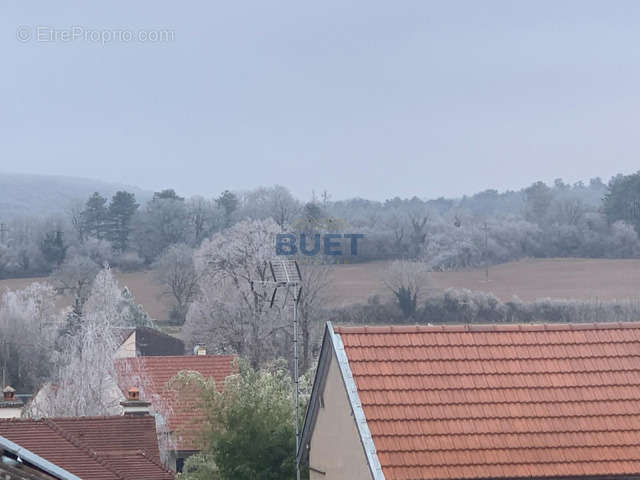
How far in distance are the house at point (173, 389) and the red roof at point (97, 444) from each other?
347cm

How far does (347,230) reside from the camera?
130875 mm

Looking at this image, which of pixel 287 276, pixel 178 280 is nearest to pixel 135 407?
pixel 287 276

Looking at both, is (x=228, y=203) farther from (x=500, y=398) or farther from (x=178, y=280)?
(x=500, y=398)

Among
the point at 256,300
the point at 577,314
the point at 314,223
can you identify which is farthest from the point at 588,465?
the point at 577,314

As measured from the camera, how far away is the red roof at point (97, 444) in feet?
71.5

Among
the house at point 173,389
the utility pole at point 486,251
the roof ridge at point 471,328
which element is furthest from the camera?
the utility pole at point 486,251

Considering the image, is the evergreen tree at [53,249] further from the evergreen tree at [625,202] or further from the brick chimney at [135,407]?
the brick chimney at [135,407]

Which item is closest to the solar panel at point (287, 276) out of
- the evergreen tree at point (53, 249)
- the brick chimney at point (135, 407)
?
the brick chimney at point (135, 407)

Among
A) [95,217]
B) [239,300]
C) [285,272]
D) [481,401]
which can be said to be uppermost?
[285,272]

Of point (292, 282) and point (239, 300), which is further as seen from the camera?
point (239, 300)

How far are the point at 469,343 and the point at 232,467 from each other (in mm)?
8070

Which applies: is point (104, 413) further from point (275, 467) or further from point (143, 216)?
point (143, 216)

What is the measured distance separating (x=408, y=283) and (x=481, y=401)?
311 ft

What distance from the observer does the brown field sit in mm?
109562
